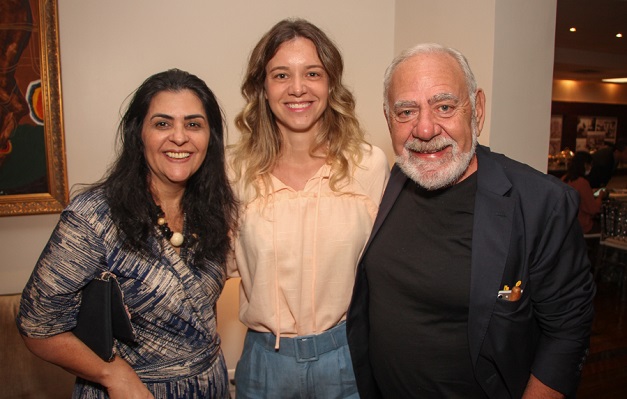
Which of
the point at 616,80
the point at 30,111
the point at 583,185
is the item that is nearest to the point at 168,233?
the point at 30,111

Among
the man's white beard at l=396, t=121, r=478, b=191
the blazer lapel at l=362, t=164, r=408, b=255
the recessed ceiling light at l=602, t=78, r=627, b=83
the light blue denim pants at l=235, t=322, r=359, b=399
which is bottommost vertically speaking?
the light blue denim pants at l=235, t=322, r=359, b=399

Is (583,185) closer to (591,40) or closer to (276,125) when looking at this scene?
(591,40)

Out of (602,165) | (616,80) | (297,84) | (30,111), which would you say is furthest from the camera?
(616,80)

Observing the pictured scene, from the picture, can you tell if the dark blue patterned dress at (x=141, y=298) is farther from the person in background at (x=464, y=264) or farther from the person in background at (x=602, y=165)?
the person in background at (x=602, y=165)

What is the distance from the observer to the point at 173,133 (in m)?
1.57

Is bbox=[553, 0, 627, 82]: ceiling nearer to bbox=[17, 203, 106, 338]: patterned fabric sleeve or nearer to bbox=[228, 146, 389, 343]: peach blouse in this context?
bbox=[228, 146, 389, 343]: peach blouse

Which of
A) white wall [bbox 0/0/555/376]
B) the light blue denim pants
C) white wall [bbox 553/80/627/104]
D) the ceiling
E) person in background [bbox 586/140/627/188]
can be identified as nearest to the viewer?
the light blue denim pants

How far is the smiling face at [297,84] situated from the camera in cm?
186

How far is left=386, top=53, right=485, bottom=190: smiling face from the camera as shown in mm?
1532

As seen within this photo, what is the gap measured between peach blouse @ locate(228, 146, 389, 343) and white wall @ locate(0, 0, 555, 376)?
1079mm

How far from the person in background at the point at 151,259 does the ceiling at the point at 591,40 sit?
4531mm

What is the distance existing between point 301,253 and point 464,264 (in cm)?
60

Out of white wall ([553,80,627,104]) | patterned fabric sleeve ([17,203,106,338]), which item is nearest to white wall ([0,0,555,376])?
patterned fabric sleeve ([17,203,106,338])

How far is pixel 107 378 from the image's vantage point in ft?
4.67
